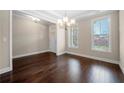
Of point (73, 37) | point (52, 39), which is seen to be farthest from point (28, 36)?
point (73, 37)

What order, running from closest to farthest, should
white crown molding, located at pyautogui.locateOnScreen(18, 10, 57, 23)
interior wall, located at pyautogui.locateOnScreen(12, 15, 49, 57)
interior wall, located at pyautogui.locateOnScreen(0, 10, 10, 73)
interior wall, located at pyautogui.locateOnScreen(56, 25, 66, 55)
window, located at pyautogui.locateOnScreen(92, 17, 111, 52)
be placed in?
interior wall, located at pyautogui.locateOnScreen(0, 10, 10, 73), white crown molding, located at pyautogui.locateOnScreen(18, 10, 57, 23), window, located at pyautogui.locateOnScreen(92, 17, 111, 52), interior wall, located at pyautogui.locateOnScreen(12, 15, 49, 57), interior wall, located at pyautogui.locateOnScreen(56, 25, 66, 55)

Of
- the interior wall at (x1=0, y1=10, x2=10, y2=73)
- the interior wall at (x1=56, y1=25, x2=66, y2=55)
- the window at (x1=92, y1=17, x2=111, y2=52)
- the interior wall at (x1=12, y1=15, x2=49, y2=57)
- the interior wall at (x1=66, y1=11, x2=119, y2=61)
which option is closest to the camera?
the interior wall at (x1=0, y1=10, x2=10, y2=73)

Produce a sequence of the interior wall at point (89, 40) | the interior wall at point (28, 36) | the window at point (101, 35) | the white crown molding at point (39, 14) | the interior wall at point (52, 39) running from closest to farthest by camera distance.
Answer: the white crown molding at point (39, 14), the interior wall at point (89, 40), the window at point (101, 35), the interior wall at point (28, 36), the interior wall at point (52, 39)

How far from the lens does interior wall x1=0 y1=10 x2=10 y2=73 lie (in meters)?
2.58

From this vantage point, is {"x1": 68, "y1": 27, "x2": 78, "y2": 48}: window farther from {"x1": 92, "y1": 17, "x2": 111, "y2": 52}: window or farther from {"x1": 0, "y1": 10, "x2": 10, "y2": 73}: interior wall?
{"x1": 0, "y1": 10, "x2": 10, "y2": 73}: interior wall

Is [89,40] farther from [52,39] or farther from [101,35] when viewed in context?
[52,39]

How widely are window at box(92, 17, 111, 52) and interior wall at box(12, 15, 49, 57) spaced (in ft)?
12.7

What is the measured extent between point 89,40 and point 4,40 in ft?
13.4

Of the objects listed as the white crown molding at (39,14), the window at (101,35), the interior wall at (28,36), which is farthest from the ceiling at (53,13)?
the interior wall at (28,36)

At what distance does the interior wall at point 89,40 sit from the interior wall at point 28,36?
88.1 inches

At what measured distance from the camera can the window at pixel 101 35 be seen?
4012 mm

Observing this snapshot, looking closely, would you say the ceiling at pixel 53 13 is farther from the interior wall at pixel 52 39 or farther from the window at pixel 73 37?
the interior wall at pixel 52 39

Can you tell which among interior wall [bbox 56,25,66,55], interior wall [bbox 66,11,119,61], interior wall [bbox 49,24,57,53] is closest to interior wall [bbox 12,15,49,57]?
interior wall [bbox 49,24,57,53]
